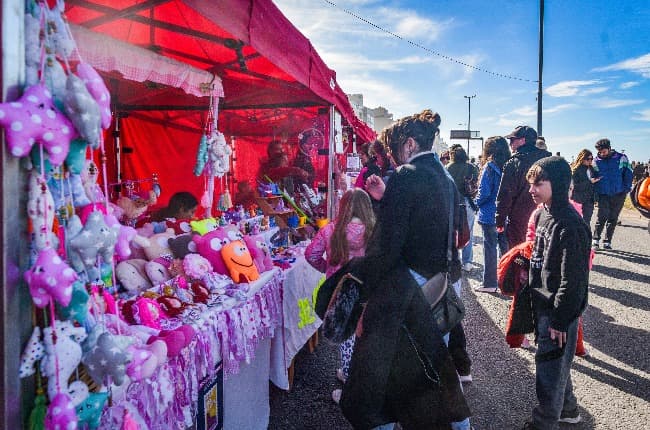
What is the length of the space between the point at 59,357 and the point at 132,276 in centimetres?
134

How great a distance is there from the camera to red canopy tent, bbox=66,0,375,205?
249cm

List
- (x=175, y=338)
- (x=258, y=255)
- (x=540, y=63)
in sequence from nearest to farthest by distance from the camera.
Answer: (x=175, y=338) < (x=258, y=255) < (x=540, y=63)

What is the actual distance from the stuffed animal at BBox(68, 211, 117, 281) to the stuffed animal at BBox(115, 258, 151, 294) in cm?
122

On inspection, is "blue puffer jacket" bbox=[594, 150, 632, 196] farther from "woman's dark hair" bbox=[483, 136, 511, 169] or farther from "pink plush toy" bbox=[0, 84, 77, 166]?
"pink plush toy" bbox=[0, 84, 77, 166]

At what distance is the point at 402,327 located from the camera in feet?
6.18

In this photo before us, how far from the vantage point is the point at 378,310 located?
6.11 feet

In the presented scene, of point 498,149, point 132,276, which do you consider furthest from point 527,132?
point 132,276

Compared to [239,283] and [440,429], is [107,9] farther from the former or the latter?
[440,429]

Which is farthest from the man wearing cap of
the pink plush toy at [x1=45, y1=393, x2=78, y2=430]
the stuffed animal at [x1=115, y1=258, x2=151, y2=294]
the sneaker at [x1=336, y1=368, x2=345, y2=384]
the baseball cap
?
the pink plush toy at [x1=45, y1=393, x2=78, y2=430]

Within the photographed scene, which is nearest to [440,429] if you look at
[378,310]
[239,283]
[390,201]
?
[378,310]

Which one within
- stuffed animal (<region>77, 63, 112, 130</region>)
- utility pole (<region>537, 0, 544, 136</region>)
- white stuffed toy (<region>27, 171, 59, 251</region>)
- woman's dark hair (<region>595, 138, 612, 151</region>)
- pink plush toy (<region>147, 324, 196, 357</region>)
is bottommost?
pink plush toy (<region>147, 324, 196, 357</region>)

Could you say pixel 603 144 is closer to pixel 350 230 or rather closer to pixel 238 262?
pixel 350 230

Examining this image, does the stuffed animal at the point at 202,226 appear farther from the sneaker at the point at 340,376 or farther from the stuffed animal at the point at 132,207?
the sneaker at the point at 340,376

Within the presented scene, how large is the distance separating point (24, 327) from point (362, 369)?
133 centimetres
